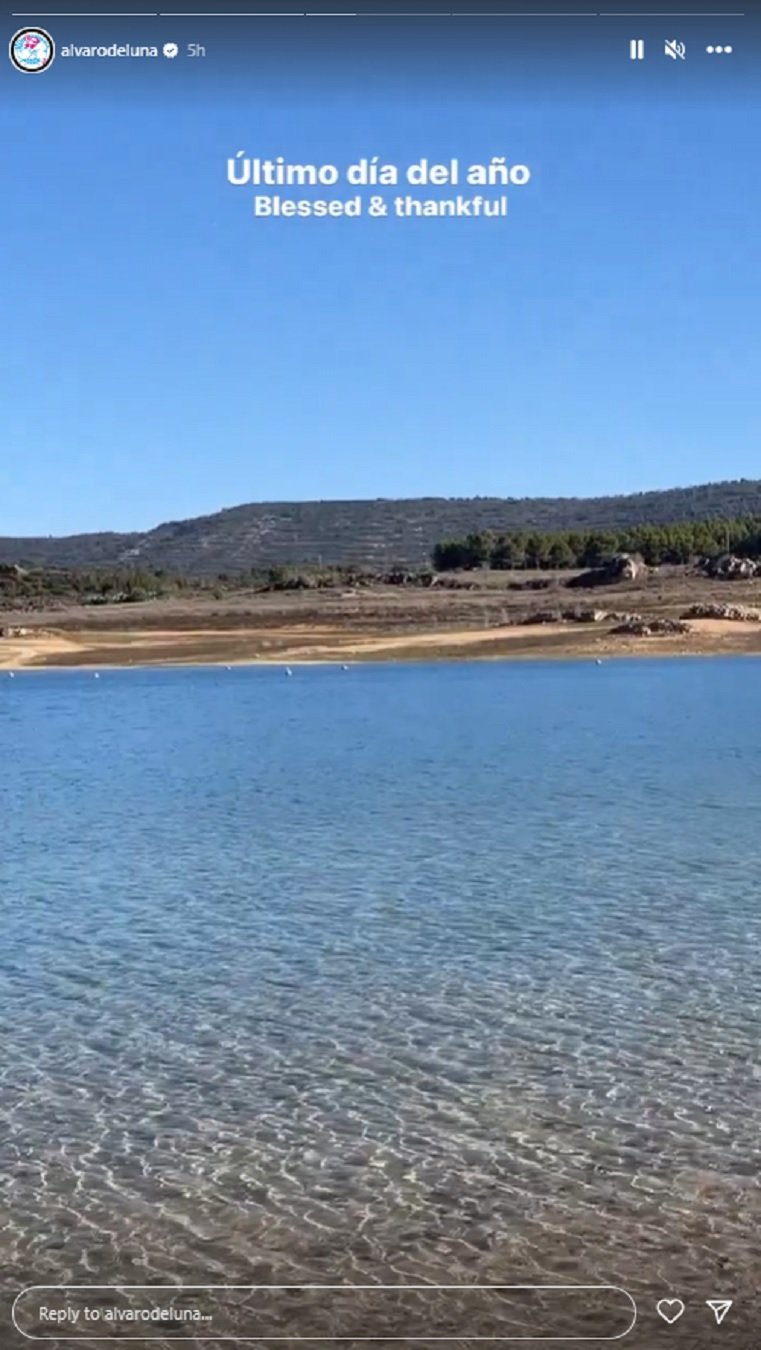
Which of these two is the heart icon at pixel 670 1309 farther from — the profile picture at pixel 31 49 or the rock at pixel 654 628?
the rock at pixel 654 628

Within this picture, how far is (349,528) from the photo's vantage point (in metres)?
44.7

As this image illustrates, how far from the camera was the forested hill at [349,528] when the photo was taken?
43.3 m

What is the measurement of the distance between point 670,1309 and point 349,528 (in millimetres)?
41636

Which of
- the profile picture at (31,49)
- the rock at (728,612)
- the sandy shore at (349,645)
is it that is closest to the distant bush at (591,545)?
the rock at (728,612)

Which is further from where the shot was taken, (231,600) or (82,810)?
(231,600)

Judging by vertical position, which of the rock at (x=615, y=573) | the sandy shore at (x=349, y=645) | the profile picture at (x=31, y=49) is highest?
the profile picture at (x=31, y=49)

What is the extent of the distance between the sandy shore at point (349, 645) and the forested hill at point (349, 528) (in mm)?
2942

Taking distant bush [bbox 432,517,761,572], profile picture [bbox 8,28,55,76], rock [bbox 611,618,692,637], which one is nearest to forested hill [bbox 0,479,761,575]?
distant bush [bbox 432,517,761,572]

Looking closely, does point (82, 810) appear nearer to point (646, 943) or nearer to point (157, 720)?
point (646, 943)

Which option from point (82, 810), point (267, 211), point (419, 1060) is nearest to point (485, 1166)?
point (419, 1060)

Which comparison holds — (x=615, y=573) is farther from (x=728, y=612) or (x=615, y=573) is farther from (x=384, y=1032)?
(x=384, y=1032)

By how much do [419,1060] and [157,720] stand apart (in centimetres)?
1853

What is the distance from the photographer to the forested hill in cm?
4331

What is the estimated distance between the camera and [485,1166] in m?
4.87
